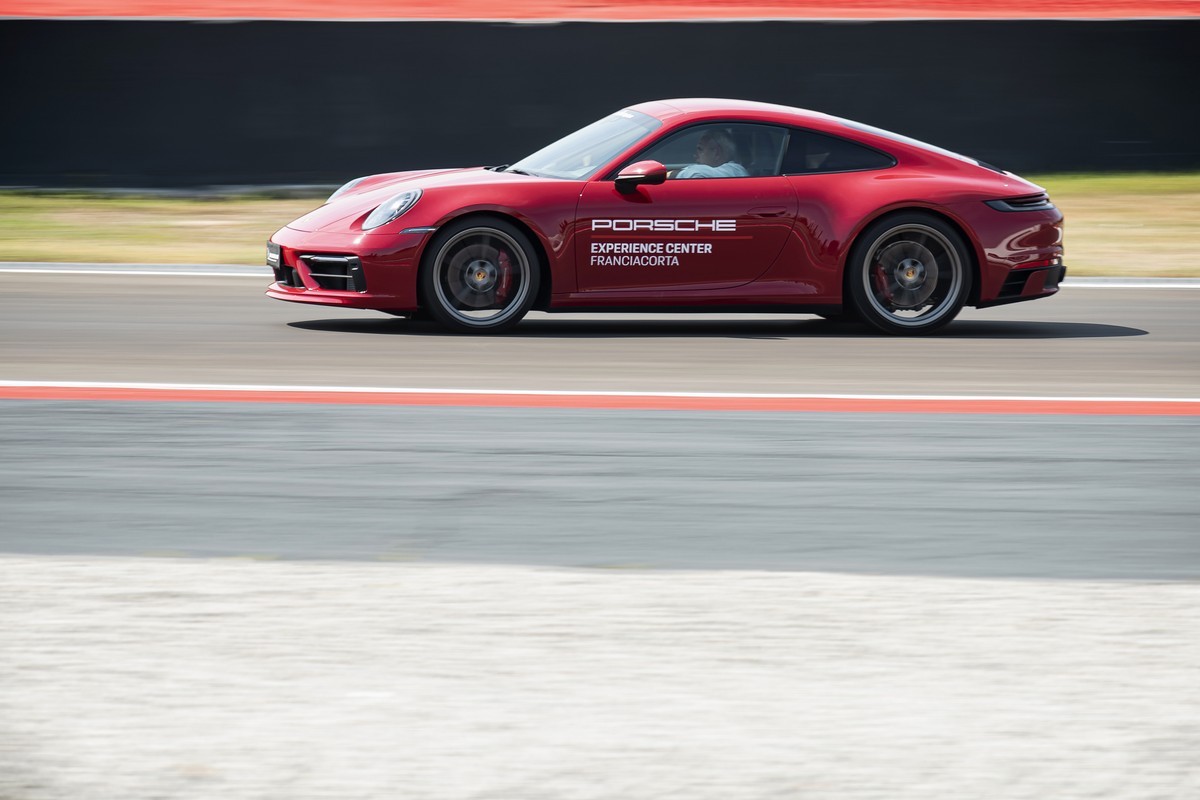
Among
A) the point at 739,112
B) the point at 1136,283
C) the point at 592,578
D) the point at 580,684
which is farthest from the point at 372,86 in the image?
the point at 580,684

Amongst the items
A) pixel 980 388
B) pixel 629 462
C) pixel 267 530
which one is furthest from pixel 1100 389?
pixel 267 530

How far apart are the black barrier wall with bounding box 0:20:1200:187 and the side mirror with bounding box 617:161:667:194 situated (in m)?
8.91

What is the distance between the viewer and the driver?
9.71 m

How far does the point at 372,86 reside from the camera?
1839 cm

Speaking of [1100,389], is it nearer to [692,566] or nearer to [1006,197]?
[1006,197]

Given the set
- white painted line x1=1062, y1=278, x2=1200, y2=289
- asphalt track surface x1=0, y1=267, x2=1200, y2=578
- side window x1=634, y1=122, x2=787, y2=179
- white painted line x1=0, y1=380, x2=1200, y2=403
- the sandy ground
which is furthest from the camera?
white painted line x1=1062, y1=278, x2=1200, y2=289

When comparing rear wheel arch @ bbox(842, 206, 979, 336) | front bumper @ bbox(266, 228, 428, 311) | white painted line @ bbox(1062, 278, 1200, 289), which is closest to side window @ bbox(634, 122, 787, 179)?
rear wheel arch @ bbox(842, 206, 979, 336)

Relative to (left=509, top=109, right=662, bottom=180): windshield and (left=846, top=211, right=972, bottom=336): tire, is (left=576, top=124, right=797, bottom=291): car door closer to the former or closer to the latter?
(left=509, top=109, right=662, bottom=180): windshield

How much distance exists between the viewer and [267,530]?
5.38 m

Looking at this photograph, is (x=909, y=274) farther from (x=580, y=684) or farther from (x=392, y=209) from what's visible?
(x=580, y=684)

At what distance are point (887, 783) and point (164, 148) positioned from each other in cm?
1632

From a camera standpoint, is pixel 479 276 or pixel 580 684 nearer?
pixel 580 684

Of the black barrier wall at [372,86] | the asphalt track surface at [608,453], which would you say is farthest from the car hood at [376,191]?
the black barrier wall at [372,86]

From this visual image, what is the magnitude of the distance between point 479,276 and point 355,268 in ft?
2.17
